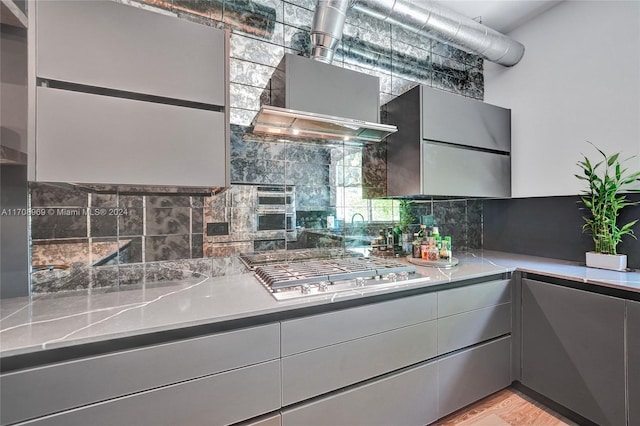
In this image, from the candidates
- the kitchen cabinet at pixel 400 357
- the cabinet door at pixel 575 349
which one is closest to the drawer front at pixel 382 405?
the kitchen cabinet at pixel 400 357

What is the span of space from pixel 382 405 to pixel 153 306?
1.24 m

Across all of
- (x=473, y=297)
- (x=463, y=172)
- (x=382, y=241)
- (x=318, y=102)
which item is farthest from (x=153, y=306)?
(x=463, y=172)

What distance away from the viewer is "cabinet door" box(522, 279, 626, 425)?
1443mm

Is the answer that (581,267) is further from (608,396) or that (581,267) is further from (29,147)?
(29,147)

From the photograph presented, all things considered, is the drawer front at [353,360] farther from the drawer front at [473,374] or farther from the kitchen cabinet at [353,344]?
the drawer front at [473,374]

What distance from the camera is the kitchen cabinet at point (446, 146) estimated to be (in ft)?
6.49

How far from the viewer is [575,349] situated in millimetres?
1593

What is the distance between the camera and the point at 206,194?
5.39ft

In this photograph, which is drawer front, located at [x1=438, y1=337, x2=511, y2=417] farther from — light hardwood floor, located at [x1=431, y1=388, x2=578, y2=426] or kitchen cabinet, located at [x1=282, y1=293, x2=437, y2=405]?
kitchen cabinet, located at [x1=282, y1=293, x2=437, y2=405]

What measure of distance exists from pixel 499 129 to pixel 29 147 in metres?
3.04

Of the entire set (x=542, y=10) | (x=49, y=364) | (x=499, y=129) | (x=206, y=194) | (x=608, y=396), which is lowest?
(x=608, y=396)

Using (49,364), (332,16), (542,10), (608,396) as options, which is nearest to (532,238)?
(608,396)

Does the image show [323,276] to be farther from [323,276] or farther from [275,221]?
[275,221]

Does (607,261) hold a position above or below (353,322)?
above
